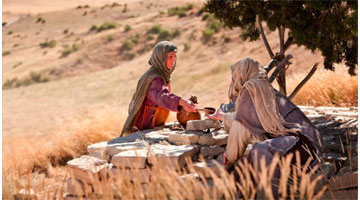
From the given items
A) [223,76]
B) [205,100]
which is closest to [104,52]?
[223,76]

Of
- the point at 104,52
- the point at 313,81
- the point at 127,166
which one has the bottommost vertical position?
the point at 127,166

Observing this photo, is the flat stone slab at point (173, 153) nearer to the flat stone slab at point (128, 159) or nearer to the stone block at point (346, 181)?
the flat stone slab at point (128, 159)

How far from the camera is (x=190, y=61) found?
992 inches

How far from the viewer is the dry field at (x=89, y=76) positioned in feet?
27.0

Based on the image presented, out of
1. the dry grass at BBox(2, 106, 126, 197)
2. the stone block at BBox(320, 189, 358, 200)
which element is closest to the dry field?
the dry grass at BBox(2, 106, 126, 197)

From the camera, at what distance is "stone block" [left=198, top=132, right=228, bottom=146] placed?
18.2 feet

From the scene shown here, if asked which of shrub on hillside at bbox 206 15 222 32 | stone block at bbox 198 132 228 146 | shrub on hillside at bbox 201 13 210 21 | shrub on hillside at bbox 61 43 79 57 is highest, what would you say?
shrub on hillside at bbox 201 13 210 21

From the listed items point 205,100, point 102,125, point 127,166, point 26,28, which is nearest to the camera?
point 127,166

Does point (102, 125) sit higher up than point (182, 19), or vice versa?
point (182, 19)

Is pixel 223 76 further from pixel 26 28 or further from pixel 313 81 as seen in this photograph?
pixel 26 28

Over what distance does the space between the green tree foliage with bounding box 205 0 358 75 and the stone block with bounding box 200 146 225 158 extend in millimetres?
1547

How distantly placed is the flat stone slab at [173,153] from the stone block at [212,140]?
23cm

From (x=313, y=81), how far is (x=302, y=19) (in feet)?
15.8

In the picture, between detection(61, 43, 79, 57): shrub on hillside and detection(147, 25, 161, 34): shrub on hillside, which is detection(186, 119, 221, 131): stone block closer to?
detection(147, 25, 161, 34): shrub on hillside
